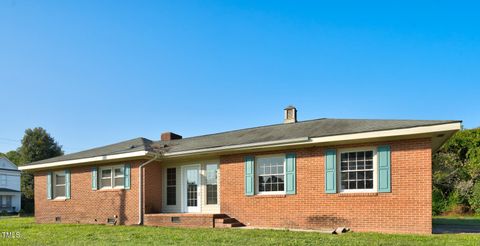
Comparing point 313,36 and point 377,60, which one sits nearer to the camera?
point 313,36

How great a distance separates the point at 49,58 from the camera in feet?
46.0

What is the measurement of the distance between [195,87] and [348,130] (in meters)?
8.80

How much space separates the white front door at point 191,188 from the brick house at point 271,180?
0.13ft

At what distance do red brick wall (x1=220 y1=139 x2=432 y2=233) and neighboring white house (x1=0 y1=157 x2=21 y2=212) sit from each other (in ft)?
124

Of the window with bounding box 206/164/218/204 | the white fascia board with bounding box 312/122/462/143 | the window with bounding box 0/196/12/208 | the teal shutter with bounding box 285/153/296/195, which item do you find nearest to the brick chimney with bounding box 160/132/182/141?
the window with bounding box 206/164/218/204

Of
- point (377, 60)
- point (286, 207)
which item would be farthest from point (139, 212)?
point (377, 60)

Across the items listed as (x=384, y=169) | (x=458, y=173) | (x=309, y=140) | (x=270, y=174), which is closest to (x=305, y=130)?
(x=309, y=140)

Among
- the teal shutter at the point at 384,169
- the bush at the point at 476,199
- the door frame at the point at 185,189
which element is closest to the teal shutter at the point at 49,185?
the door frame at the point at 185,189

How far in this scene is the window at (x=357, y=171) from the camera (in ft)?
35.9

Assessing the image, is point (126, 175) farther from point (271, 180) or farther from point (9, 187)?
point (9, 187)

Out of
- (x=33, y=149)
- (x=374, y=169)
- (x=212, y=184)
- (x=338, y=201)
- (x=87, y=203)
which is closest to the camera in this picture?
(x=374, y=169)

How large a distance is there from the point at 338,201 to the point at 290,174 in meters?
1.71

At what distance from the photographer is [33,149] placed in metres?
44.3

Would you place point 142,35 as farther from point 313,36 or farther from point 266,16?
point 313,36
